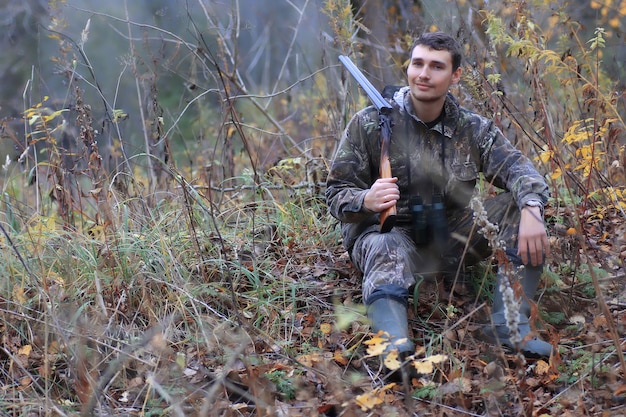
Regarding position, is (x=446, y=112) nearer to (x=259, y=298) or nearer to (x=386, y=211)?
(x=386, y=211)

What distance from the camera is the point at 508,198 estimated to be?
152 inches

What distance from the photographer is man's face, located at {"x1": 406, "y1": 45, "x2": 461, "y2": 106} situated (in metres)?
3.92

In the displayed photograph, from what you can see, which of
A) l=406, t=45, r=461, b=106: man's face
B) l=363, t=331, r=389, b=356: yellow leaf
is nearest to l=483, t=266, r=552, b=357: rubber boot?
l=363, t=331, r=389, b=356: yellow leaf

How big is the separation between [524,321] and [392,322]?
634 mm

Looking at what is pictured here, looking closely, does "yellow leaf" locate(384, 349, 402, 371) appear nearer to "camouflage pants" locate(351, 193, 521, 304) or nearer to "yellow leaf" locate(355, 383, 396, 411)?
"yellow leaf" locate(355, 383, 396, 411)

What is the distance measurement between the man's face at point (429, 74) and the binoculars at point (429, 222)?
560 millimetres

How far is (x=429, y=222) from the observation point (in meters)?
3.92

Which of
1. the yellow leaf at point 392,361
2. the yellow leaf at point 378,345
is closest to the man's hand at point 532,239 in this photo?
the yellow leaf at point 378,345

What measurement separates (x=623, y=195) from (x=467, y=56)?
69.1 inches

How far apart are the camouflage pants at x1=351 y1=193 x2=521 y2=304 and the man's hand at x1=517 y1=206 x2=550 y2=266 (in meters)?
0.10

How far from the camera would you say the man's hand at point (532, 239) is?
3.52 meters

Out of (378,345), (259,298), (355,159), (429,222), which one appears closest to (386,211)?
(429,222)

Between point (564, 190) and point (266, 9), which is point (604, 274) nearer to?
point (564, 190)

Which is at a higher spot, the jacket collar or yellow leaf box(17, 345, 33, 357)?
the jacket collar
